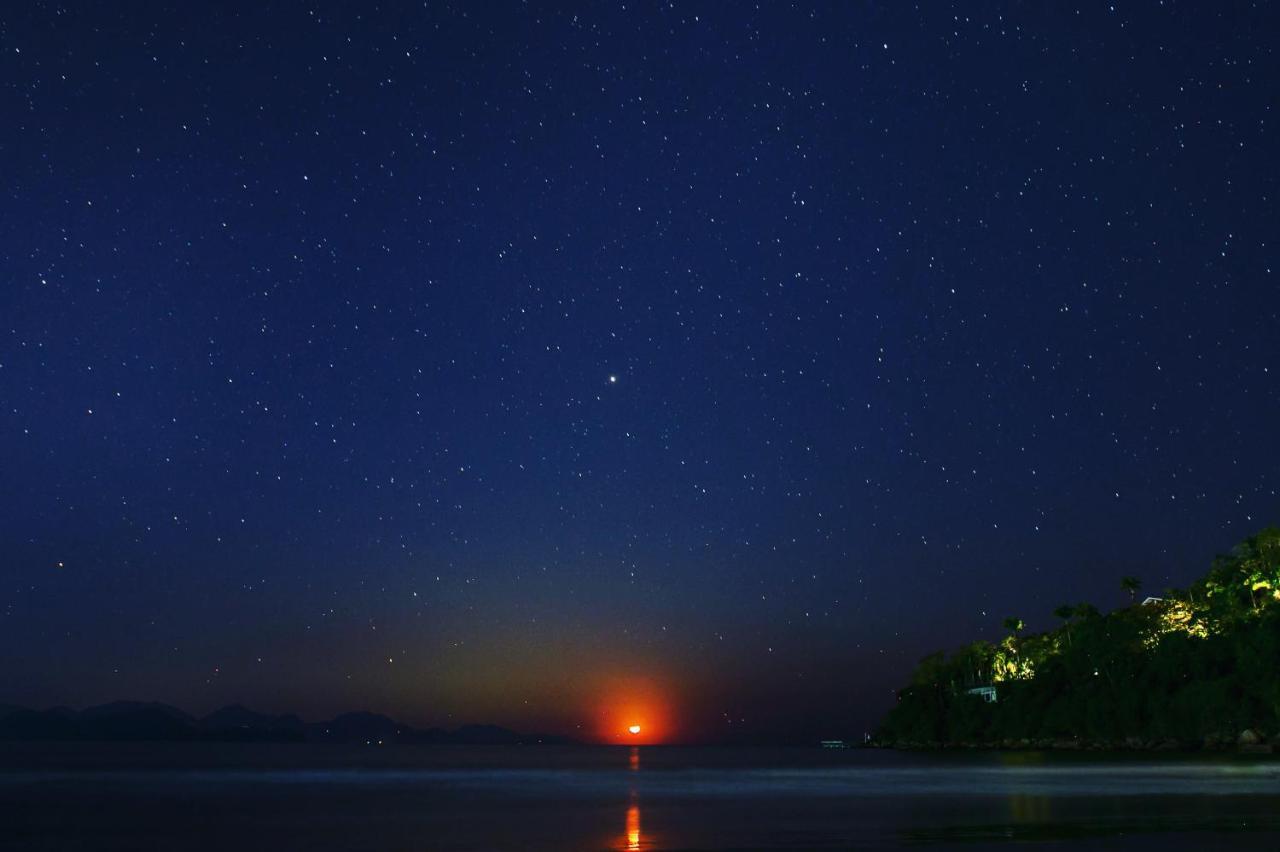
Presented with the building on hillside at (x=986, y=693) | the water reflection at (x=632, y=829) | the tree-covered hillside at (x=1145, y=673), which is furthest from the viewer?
the building on hillside at (x=986, y=693)

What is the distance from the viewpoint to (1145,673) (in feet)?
380

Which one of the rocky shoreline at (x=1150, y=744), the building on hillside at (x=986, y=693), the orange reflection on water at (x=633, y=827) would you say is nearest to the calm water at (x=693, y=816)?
the orange reflection on water at (x=633, y=827)

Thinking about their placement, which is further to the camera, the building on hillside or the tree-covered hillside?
the building on hillside

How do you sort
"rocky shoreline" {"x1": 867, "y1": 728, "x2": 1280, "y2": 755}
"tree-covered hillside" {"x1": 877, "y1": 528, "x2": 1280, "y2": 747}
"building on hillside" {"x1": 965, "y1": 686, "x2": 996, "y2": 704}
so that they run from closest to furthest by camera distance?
1. "rocky shoreline" {"x1": 867, "y1": 728, "x2": 1280, "y2": 755}
2. "tree-covered hillside" {"x1": 877, "y1": 528, "x2": 1280, "y2": 747}
3. "building on hillside" {"x1": 965, "y1": 686, "x2": 996, "y2": 704}

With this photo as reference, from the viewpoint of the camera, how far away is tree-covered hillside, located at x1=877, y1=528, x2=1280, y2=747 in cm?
9662

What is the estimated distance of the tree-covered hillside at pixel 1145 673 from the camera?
9662 centimetres

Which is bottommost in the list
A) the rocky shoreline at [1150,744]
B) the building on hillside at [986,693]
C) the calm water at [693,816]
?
the rocky shoreline at [1150,744]

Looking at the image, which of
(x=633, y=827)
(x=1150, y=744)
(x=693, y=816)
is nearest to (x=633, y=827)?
(x=633, y=827)

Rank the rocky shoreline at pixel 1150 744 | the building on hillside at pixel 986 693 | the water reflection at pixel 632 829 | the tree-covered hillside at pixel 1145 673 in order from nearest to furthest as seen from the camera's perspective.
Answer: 1. the water reflection at pixel 632 829
2. the rocky shoreline at pixel 1150 744
3. the tree-covered hillside at pixel 1145 673
4. the building on hillside at pixel 986 693

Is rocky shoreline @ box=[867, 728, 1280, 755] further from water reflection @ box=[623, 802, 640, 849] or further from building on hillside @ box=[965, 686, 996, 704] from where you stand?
water reflection @ box=[623, 802, 640, 849]

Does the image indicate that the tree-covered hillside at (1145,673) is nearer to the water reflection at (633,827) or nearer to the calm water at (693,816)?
the calm water at (693,816)

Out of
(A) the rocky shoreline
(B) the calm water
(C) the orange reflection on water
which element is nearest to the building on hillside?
(A) the rocky shoreline

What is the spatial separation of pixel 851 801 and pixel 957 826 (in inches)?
509

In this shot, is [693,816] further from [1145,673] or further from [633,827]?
[1145,673]
